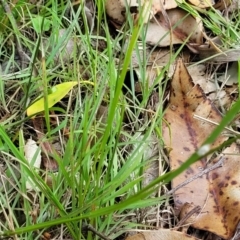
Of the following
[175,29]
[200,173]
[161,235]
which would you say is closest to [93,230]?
[161,235]

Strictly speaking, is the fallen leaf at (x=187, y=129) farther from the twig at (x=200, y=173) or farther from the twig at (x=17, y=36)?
the twig at (x=17, y=36)

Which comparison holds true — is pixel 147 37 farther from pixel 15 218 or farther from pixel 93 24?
pixel 15 218

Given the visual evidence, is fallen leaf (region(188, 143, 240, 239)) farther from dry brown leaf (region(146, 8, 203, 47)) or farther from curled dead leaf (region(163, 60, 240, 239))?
dry brown leaf (region(146, 8, 203, 47))

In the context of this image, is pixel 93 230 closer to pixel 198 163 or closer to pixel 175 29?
pixel 198 163

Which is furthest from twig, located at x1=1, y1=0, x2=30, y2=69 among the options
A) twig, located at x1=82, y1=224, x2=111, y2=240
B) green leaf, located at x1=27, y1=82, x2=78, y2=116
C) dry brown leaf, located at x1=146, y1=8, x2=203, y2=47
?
twig, located at x1=82, y1=224, x2=111, y2=240

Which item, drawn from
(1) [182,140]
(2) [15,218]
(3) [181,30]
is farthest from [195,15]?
(2) [15,218]
